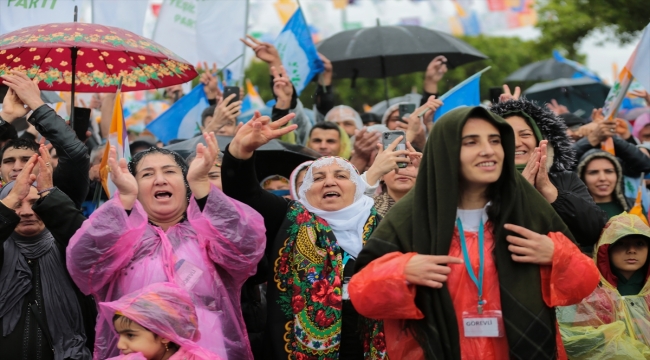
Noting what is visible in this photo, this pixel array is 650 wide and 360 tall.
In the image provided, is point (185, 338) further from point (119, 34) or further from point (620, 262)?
point (620, 262)

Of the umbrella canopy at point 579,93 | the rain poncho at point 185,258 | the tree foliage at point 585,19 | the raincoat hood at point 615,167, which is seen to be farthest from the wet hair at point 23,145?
the tree foliage at point 585,19

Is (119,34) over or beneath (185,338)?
over

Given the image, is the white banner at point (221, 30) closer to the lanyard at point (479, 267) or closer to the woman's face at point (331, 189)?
the woman's face at point (331, 189)

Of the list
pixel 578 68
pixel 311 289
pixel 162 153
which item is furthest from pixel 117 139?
pixel 578 68

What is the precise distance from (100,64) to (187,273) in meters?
2.11

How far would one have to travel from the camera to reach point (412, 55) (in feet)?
28.5

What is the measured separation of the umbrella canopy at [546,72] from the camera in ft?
47.0

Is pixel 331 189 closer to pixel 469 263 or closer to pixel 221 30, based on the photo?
pixel 469 263

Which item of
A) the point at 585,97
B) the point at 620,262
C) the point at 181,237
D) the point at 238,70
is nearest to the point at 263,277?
the point at 181,237

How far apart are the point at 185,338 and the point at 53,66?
2.43 meters

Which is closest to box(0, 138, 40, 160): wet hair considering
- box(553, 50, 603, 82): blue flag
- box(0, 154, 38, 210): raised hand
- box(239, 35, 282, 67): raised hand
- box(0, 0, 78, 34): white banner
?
box(0, 154, 38, 210): raised hand

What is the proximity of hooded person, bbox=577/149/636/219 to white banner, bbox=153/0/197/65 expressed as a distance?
4292mm

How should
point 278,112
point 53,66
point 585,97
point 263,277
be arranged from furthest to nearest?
point 585,97 → point 278,112 → point 53,66 → point 263,277

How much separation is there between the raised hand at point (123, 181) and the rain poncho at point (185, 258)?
0.04 m
